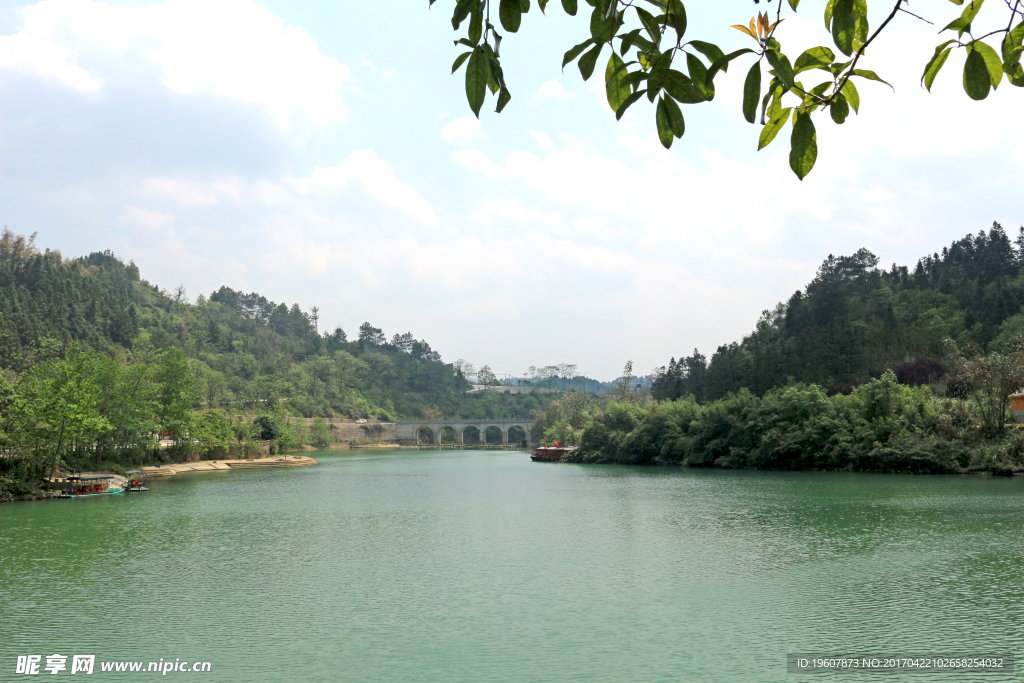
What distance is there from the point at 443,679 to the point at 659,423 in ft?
141

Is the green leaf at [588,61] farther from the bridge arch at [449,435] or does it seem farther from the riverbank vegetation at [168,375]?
the bridge arch at [449,435]

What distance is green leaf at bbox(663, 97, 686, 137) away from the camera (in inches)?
80.0

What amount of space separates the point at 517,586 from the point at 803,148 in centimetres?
1306

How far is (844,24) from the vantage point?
1.93 meters

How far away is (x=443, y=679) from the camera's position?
9.13 metres

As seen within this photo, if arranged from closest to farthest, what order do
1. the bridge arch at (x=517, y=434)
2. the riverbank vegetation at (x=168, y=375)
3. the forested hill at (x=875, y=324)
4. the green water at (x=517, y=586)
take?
the green water at (x=517, y=586) → the riverbank vegetation at (x=168, y=375) → the forested hill at (x=875, y=324) → the bridge arch at (x=517, y=434)

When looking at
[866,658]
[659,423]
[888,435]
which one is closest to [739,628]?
[866,658]

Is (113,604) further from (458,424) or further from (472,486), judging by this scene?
(458,424)

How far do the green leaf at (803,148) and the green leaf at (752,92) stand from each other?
0.15 metres

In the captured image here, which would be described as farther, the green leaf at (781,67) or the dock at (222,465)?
the dock at (222,465)

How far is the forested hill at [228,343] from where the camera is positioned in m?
70.0

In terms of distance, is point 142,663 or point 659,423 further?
point 659,423

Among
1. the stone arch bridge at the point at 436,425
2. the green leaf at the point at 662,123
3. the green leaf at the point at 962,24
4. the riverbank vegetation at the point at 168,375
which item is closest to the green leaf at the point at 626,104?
the green leaf at the point at 662,123

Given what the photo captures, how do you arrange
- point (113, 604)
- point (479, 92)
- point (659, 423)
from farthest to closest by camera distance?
point (659, 423) → point (113, 604) → point (479, 92)
